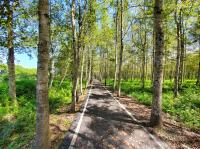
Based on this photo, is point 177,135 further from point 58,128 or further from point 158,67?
point 58,128

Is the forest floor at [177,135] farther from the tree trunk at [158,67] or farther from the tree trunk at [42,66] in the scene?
the tree trunk at [42,66]

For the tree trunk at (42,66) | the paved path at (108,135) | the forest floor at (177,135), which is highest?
the tree trunk at (42,66)

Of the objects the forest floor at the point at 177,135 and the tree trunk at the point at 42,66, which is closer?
the tree trunk at the point at 42,66

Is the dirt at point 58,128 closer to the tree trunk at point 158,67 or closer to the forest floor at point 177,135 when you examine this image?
the forest floor at point 177,135

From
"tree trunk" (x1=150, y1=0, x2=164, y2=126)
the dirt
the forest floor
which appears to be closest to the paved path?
the dirt

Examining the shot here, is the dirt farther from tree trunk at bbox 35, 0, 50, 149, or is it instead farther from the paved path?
tree trunk at bbox 35, 0, 50, 149

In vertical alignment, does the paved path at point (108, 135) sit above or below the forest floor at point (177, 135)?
above

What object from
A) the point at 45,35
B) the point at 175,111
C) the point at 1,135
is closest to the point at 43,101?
the point at 45,35

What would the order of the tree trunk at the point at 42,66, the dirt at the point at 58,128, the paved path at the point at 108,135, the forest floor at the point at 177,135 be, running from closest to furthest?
the tree trunk at the point at 42,66 → the paved path at the point at 108,135 → the dirt at the point at 58,128 → the forest floor at the point at 177,135

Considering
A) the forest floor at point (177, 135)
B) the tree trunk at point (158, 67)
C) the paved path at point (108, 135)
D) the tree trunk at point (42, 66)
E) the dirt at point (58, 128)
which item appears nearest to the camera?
the tree trunk at point (42, 66)

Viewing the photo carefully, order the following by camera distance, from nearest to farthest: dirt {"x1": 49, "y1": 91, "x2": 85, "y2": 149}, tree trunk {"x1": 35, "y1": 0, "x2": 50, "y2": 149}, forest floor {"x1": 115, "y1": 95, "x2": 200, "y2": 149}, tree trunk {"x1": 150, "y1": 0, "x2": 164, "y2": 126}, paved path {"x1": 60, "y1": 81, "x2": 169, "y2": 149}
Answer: tree trunk {"x1": 35, "y1": 0, "x2": 50, "y2": 149}
paved path {"x1": 60, "y1": 81, "x2": 169, "y2": 149}
dirt {"x1": 49, "y1": 91, "x2": 85, "y2": 149}
forest floor {"x1": 115, "y1": 95, "x2": 200, "y2": 149}
tree trunk {"x1": 150, "y1": 0, "x2": 164, "y2": 126}

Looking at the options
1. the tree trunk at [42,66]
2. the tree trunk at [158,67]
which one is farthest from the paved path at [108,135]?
the tree trunk at [42,66]

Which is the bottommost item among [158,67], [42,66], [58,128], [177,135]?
[177,135]

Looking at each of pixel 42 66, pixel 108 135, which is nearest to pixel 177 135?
pixel 108 135
